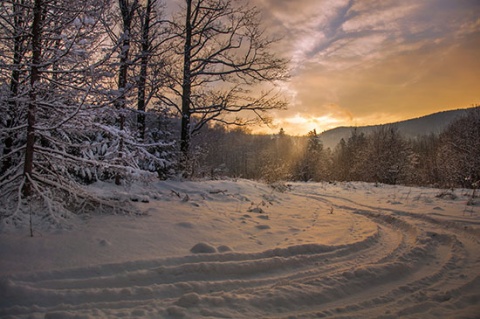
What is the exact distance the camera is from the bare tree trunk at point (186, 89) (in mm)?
10828

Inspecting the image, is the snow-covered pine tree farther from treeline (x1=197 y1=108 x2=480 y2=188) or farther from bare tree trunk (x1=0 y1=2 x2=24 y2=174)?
treeline (x1=197 y1=108 x2=480 y2=188)

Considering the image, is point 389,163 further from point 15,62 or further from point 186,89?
point 15,62

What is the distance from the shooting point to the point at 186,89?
1105 cm

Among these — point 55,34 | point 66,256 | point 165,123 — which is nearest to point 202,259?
point 66,256

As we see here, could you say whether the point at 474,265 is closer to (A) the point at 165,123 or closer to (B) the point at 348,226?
(B) the point at 348,226

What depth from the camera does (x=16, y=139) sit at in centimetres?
510

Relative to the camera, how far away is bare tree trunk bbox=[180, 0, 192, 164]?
10.8 metres

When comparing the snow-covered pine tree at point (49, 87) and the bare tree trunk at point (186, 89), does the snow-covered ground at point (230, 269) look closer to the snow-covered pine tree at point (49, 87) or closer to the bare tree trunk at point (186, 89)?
the snow-covered pine tree at point (49, 87)

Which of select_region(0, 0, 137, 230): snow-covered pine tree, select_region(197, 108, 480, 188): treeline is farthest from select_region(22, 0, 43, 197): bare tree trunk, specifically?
select_region(197, 108, 480, 188): treeline

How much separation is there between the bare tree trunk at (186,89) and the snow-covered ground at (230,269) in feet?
18.9

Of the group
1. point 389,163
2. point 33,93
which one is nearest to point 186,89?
point 33,93

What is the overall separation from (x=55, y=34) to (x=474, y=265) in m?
7.60

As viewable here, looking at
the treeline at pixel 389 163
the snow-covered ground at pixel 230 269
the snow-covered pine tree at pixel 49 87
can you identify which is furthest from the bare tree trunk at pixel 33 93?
the treeline at pixel 389 163

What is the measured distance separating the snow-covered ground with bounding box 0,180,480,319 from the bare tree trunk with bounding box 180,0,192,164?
5756 millimetres
